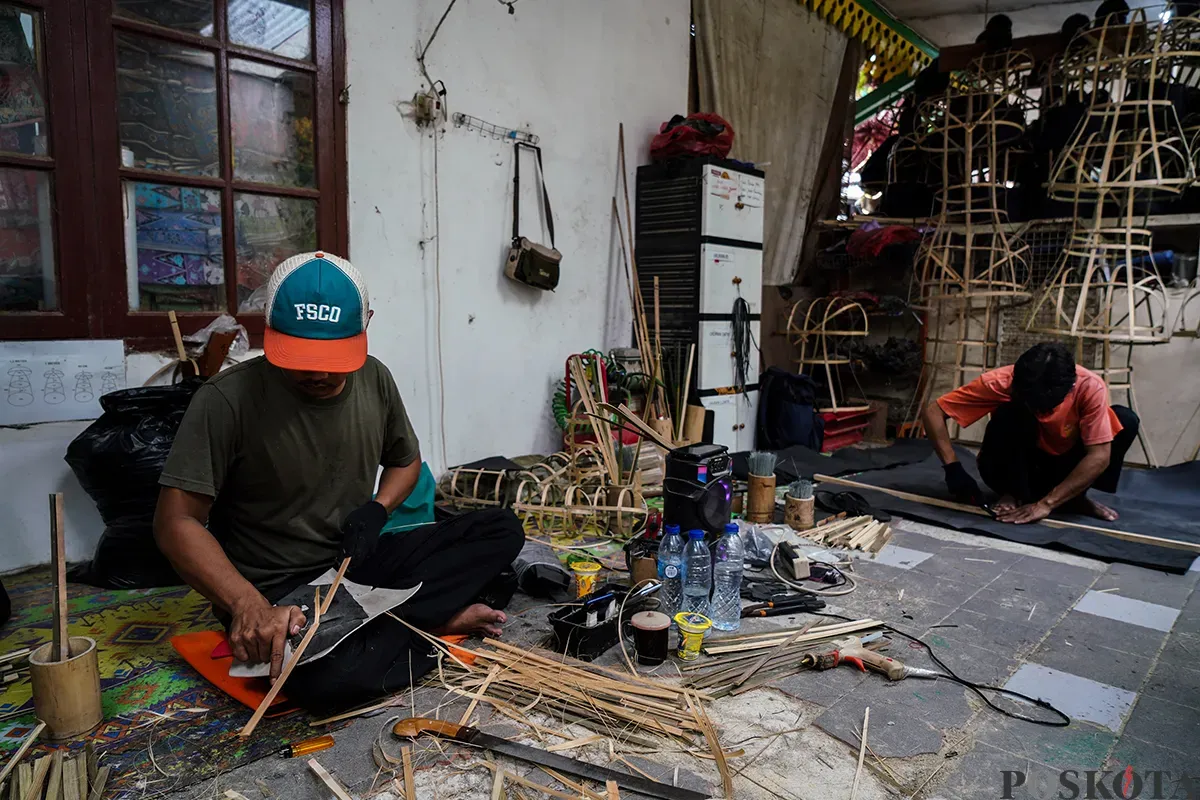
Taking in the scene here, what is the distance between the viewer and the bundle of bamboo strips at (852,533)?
379 centimetres

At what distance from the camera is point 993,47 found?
6.82 meters

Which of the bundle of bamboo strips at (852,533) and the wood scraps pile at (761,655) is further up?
the bundle of bamboo strips at (852,533)

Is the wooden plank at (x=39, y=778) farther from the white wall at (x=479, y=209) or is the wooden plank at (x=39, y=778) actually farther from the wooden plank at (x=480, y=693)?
the white wall at (x=479, y=209)

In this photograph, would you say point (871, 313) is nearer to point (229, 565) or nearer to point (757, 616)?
point (757, 616)

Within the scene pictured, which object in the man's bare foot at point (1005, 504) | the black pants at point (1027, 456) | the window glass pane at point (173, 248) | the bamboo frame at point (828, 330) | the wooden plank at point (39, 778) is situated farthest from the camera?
the bamboo frame at point (828, 330)

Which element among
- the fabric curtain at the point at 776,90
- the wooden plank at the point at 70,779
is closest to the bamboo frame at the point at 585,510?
the wooden plank at the point at 70,779

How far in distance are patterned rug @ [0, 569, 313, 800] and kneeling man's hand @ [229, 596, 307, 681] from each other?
255 mm

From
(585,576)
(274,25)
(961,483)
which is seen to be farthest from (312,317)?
(961,483)

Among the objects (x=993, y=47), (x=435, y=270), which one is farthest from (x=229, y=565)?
(x=993, y=47)

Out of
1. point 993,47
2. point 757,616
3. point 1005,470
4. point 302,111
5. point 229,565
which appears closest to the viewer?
point 229,565

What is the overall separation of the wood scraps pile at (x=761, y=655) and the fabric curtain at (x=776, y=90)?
16.3 feet

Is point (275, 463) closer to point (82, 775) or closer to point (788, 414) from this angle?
point (82, 775)

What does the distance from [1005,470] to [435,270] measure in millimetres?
3646

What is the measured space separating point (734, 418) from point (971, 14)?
6.24m
